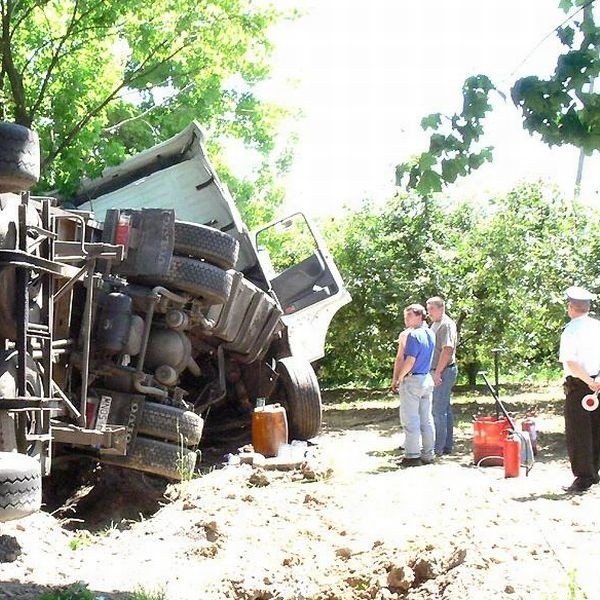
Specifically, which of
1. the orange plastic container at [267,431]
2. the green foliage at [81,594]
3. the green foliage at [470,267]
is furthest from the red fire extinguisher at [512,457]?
the green foliage at [470,267]

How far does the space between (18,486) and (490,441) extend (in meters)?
5.70

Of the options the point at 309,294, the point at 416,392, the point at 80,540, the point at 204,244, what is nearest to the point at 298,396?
the point at 416,392

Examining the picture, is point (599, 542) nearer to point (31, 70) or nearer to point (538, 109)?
point (538, 109)

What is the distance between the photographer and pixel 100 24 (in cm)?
1359

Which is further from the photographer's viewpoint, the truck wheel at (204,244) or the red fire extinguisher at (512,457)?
the red fire extinguisher at (512,457)

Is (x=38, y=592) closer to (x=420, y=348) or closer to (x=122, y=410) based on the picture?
(x=122, y=410)

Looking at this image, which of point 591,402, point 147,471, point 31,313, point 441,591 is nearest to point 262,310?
point 147,471

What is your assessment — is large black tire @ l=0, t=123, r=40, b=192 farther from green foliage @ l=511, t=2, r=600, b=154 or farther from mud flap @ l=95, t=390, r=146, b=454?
green foliage @ l=511, t=2, r=600, b=154

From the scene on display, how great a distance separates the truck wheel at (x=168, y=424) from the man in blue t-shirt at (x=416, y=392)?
280 centimetres

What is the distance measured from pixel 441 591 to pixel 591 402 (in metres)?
3.04

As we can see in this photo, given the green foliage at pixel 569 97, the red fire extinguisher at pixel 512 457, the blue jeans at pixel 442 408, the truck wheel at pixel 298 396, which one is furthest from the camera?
A: the blue jeans at pixel 442 408

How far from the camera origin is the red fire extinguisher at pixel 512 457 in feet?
28.1

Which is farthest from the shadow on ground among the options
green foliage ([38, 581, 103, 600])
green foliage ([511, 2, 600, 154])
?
green foliage ([511, 2, 600, 154])

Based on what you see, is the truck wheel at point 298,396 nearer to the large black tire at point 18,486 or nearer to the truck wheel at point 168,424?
the truck wheel at point 168,424
